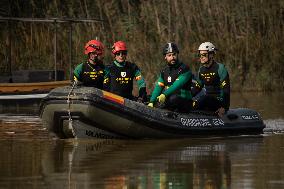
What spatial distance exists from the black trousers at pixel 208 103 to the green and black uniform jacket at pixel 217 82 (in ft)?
0.41

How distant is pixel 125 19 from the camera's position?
116 ft

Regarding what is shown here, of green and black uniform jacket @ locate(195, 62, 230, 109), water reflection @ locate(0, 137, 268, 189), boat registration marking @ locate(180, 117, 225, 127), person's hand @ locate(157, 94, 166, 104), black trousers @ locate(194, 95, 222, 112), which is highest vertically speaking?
green and black uniform jacket @ locate(195, 62, 230, 109)

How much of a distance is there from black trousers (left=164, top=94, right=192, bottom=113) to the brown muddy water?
65cm

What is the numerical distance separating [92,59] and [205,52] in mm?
2062

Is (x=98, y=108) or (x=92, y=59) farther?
(x=92, y=59)

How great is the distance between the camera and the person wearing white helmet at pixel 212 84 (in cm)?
2097

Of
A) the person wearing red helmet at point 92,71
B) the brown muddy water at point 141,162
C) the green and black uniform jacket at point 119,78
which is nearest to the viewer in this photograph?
the brown muddy water at point 141,162

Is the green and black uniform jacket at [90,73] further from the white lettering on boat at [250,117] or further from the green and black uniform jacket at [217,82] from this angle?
the white lettering on boat at [250,117]

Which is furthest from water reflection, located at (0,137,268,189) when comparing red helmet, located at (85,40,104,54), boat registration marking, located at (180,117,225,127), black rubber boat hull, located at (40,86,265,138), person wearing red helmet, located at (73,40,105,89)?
red helmet, located at (85,40,104,54)

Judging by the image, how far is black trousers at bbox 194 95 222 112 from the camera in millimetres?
20906

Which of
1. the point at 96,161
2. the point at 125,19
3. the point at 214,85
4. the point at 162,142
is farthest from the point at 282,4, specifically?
the point at 96,161

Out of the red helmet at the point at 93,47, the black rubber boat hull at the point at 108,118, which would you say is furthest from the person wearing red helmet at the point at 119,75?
the black rubber boat hull at the point at 108,118

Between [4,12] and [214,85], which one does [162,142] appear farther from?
[4,12]

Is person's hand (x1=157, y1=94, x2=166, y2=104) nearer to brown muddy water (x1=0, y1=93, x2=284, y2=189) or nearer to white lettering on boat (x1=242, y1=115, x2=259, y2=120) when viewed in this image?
brown muddy water (x1=0, y1=93, x2=284, y2=189)
